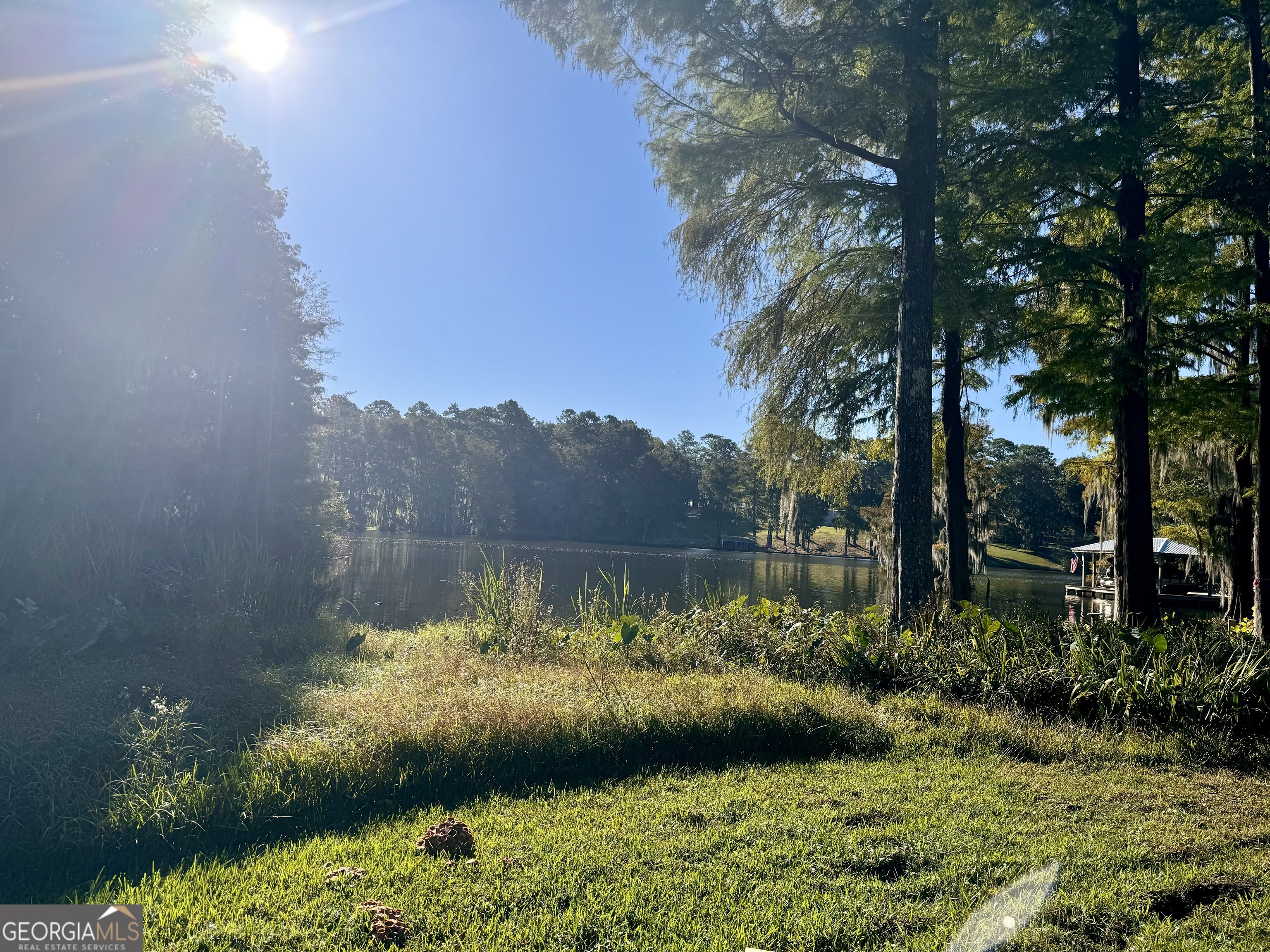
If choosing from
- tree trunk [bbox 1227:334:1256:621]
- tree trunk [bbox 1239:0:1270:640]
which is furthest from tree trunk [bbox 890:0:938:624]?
tree trunk [bbox 1227:334:1256:621]

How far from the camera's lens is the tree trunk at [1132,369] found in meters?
7.50

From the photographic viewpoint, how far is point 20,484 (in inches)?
363

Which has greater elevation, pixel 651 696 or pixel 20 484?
pixel 20 484

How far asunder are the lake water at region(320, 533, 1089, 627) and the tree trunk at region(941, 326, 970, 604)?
1.66 m

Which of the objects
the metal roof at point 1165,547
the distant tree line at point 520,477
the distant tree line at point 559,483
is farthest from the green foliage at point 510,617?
the distant tree line at point 520,477

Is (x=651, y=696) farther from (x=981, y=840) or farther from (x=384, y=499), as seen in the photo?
(x=384, y=499)

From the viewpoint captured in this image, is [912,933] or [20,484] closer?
[912,933]

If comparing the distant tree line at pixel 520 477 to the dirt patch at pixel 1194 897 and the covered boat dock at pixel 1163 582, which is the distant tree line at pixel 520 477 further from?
the dirt patch at pixel 1194 897

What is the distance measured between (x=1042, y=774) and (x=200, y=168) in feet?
56.0

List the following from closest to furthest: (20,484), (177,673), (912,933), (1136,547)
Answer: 1. (912,933)
2. (177,673)
3. (1136,547)
4. (20,484)

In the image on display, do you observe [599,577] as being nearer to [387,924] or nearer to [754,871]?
[754,871]

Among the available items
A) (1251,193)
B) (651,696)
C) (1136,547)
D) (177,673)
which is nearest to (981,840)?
(651,696)

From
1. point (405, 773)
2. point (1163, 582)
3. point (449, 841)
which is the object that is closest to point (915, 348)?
point (405, 773)

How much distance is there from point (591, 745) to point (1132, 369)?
272 inches
